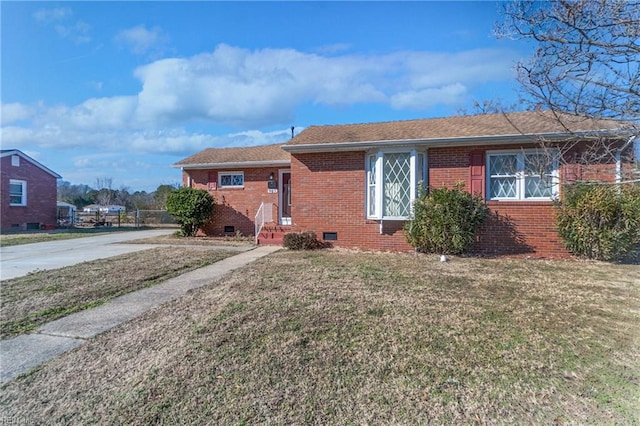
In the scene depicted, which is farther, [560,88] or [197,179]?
[197,179]

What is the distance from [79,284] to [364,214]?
22.7 feet

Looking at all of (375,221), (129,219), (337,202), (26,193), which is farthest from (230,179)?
(129,219)

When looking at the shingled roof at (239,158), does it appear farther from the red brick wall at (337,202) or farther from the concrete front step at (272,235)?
the red brick wall at (337,202)

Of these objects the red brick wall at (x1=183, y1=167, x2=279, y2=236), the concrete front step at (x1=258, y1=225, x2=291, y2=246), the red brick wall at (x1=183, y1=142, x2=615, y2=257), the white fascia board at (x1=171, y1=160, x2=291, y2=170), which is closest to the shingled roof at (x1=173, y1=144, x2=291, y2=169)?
the white fascia board at (x1=171, y1=160, x2=291, y2=170)

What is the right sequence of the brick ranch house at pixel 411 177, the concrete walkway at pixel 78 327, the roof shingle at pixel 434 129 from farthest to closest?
the roof shingle at pixel 434 129, the brick ranch house at pixel 411 177, the concrete walkway at pixel 78 327

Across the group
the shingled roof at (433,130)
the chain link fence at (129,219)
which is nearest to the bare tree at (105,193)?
the chain link fence at (129,219)

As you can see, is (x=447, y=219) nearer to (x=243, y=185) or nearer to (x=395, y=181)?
(x=395, y=181)

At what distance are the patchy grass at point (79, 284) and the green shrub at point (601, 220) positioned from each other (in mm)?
8307

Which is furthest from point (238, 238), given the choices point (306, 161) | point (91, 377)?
point (91, 377)

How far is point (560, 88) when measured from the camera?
12.9ft

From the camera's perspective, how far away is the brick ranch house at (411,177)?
29.5 feet

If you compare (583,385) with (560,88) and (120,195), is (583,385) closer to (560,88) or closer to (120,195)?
(560,88)

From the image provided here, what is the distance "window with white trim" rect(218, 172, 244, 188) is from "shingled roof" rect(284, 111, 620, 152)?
13.4ft

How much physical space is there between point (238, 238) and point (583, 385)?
12.1m
